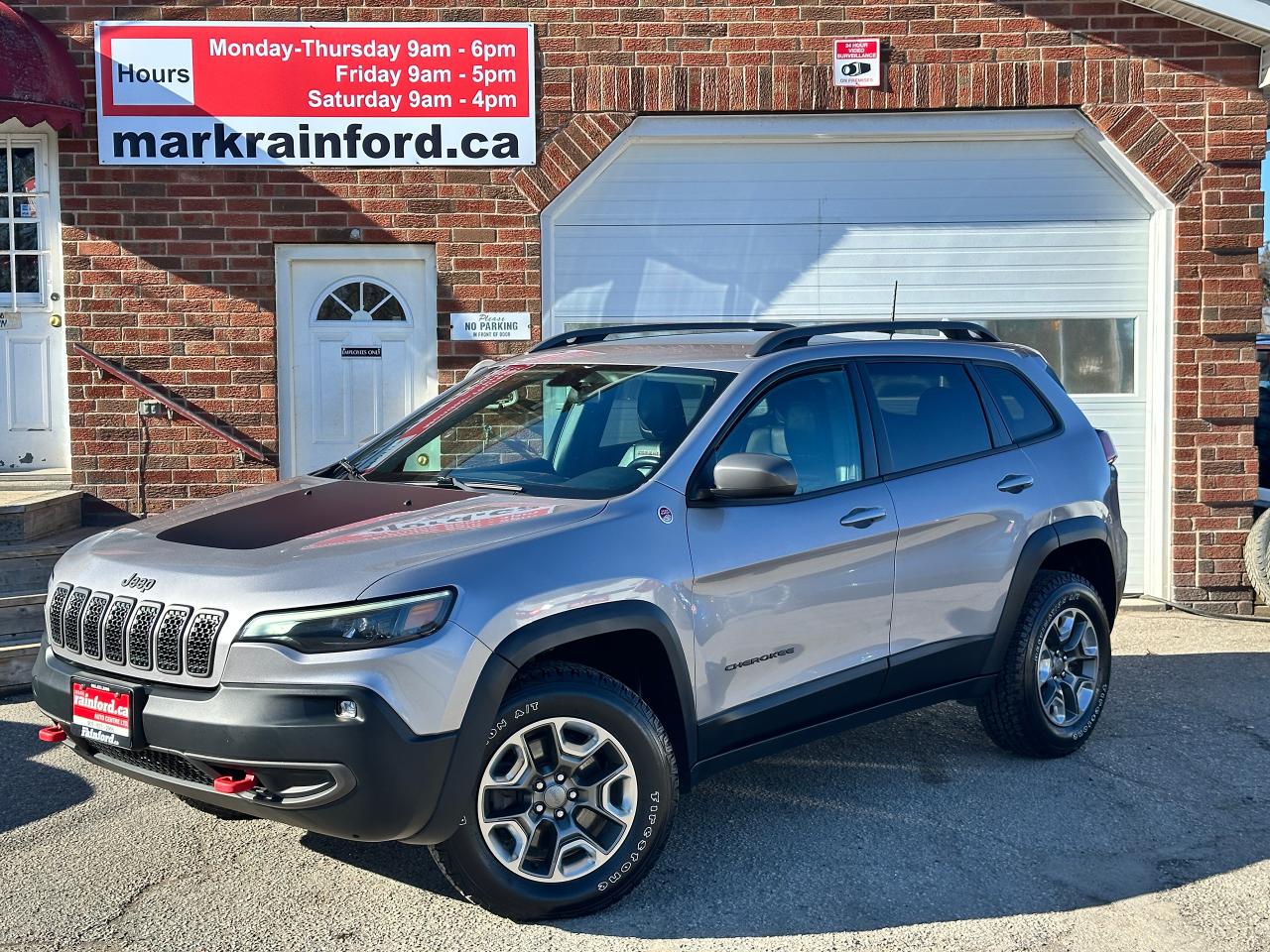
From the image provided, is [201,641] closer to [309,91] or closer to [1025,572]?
[1025,572]

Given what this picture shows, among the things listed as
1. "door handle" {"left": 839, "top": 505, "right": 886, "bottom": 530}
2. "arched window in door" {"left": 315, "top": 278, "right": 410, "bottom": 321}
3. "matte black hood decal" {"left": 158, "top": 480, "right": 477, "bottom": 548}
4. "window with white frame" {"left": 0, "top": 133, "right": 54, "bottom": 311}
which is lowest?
"door handle" {"left": 839, "top": 505, "right": 886, "bottom": 530}

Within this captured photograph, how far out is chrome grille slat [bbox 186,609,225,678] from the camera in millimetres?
3826

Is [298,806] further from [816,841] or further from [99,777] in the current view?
[99,777]

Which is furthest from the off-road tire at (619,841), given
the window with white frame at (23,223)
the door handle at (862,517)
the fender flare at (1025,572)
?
the window with white frame at (23,223)

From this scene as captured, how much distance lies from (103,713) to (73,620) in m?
0.38

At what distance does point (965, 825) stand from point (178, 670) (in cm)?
289

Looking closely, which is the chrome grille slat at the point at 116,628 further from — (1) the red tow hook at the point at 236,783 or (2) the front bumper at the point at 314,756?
(1) the red tow hook at the point at 236,783

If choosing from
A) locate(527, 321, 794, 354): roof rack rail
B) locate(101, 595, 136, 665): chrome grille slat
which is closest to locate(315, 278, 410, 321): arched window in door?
locate(527, 321, 794, 354): roof rack rail

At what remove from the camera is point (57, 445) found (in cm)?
953

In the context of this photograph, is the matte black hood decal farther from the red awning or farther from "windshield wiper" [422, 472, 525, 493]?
the red awning

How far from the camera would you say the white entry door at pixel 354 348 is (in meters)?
9.49

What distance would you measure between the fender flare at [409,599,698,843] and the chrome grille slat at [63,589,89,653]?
1309 millimetres

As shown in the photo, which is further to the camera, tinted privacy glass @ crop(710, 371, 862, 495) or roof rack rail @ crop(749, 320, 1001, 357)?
roof rack rail @ crop(749, 320, 1001, 357)

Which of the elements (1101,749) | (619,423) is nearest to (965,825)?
(1101,749)
